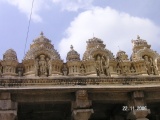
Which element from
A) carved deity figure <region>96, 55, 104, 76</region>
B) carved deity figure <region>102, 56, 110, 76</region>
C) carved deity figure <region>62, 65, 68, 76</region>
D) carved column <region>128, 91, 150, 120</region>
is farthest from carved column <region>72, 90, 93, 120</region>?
carved deity figure <region>102, 56, 110, 76</region>

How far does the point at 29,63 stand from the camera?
1096 centimetres

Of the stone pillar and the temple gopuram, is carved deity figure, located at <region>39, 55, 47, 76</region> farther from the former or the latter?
the stone pillar

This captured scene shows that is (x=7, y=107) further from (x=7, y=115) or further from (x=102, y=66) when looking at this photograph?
(x=102, y=66)

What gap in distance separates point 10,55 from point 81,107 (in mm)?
3449

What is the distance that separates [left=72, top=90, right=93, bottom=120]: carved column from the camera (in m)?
9.55

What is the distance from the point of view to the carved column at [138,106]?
9938mm

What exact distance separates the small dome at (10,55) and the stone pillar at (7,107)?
1.86m

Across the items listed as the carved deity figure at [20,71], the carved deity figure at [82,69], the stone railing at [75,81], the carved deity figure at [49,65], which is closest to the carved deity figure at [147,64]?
the stone railing at [75,81]

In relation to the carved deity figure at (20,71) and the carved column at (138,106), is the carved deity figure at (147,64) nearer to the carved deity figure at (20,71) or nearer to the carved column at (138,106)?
the carved column at (138,106)

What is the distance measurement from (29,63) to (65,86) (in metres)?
1.88

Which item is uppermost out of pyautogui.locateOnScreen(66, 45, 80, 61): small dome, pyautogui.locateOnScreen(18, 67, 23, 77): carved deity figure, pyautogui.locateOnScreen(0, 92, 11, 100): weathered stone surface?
pyautogui.locateOnScreen(66, 45, 80, 61): small dome

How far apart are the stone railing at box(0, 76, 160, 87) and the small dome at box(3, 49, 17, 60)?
1.30m

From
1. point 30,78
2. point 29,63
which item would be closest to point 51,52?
point 29,63

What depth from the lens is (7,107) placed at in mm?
9328
